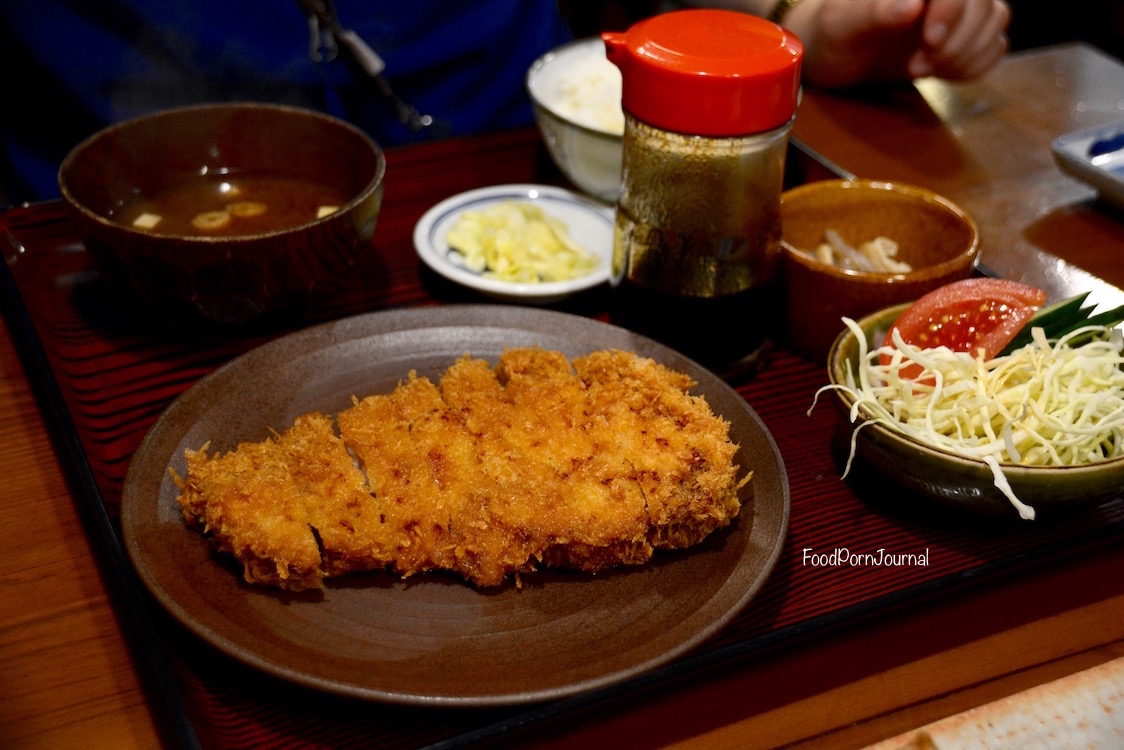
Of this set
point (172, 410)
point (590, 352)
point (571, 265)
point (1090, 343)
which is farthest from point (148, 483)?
point (1090, 343)

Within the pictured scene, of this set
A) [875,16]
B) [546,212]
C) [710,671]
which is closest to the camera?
[710,671]

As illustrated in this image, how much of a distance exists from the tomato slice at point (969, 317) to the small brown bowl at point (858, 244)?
0.10 m

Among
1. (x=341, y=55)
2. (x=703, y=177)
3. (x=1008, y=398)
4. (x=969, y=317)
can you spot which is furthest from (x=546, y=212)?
(x=1008, y=398)

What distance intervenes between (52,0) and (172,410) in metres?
1.86

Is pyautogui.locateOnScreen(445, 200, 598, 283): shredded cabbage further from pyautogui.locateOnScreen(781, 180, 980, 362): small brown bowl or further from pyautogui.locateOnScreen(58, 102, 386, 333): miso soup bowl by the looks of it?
pyautogui.locateOnScreen(781, 180, 980, 362): small brown bowl

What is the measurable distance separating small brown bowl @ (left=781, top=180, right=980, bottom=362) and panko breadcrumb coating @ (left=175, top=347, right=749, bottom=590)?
51cm

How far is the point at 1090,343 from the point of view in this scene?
→ 188cm

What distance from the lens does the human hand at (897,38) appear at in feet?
10.2

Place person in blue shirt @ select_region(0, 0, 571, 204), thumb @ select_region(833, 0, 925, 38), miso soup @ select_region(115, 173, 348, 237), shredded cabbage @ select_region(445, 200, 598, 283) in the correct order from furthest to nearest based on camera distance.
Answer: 1. thumb @ select_region(833, 0, 925, 38)
2. person in blue shirt @ select_region(0, 0, 571, 204)
3. shredded cabbage @ select_region(445, 200, 598, 283)
4. miso soup @ select_region(115, 173, 348, 237)

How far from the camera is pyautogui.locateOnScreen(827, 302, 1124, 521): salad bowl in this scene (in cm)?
157

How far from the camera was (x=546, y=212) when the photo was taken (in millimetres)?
2596

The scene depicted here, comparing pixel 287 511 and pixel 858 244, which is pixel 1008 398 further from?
pixel 287 511

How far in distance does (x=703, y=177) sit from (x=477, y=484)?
0.81 metres

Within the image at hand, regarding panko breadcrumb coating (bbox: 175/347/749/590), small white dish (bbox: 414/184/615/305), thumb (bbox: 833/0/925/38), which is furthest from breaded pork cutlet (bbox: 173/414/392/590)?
thumb (bbox: 833/0/925/38)
